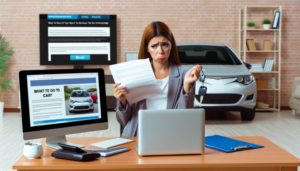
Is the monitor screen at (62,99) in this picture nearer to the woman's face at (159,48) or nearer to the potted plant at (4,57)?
the woman's face at (159,48)

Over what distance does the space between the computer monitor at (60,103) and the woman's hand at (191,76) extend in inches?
18.3

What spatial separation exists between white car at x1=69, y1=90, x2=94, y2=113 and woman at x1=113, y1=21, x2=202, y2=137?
0.95 feet

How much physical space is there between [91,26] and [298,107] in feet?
13.6

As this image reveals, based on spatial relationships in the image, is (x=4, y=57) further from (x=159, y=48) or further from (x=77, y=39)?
(x=159, y=48)

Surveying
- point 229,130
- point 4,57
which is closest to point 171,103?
point 229,130

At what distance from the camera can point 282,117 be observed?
201 inches

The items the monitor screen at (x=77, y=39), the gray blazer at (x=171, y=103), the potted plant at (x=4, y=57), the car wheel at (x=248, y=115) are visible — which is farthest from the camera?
the monitor screen at (x=77, y=39)

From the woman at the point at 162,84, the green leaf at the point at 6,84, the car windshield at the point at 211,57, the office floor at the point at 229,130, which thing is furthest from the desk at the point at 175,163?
the green leaf at the point at 6,84

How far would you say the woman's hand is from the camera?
1.49m

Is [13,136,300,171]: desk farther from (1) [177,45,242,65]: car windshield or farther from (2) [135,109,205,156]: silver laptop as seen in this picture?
(1) [177,45,242,65]: car windshield

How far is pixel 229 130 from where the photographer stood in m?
3.92

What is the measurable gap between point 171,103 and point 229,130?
2.48 metres

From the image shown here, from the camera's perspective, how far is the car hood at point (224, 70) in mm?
4209

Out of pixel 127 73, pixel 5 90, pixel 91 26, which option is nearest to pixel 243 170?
pixel 127 73
